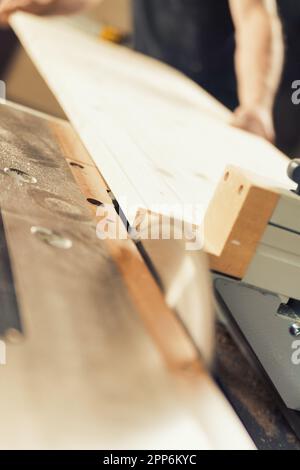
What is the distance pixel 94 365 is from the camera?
1.62 feet

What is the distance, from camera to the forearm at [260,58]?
301 centimetres

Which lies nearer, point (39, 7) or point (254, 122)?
point (254, 122)

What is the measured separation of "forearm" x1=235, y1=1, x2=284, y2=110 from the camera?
301 centimetres

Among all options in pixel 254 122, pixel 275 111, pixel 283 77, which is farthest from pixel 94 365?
pixel 275 111

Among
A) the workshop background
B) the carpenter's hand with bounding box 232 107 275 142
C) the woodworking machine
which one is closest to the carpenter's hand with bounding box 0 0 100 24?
the workshop background

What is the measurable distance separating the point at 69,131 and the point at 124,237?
0.73 metres

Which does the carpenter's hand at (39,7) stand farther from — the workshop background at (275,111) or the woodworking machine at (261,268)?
the woodworking machine at (261,268)

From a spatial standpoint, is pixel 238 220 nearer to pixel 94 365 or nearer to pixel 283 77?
pixel 94 365

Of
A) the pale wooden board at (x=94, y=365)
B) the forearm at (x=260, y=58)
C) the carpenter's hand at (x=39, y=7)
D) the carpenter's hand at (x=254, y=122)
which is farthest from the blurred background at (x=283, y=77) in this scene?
the pale wooden board at (x=94, y=365)

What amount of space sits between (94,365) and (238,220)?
412mm

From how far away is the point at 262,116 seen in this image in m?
2.71

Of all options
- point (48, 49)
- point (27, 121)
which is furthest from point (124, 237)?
point (48, 49)

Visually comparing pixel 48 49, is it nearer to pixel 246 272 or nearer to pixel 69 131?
pixel 69 131

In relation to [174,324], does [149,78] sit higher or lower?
lower
